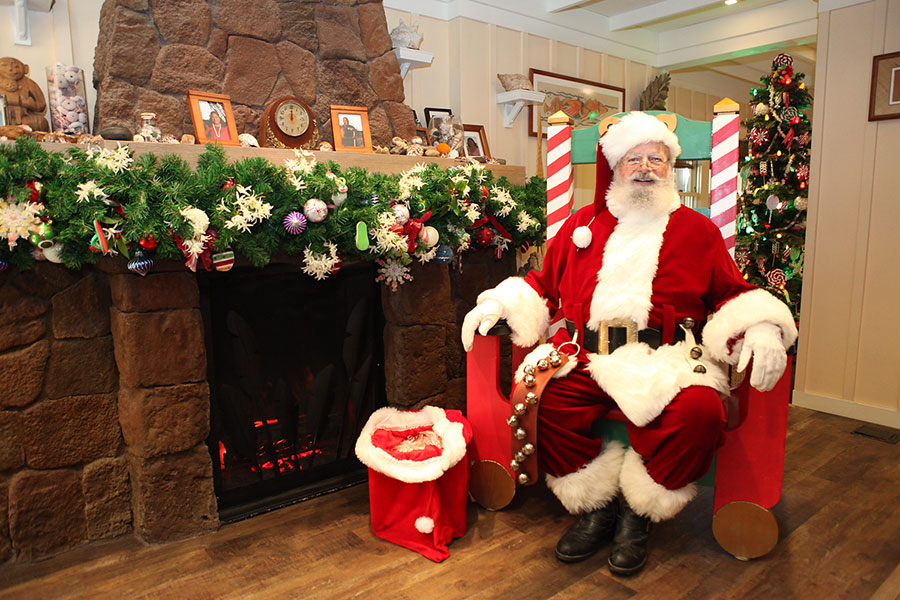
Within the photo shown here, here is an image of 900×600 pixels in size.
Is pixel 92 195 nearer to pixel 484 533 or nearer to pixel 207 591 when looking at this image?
pixel 207 591

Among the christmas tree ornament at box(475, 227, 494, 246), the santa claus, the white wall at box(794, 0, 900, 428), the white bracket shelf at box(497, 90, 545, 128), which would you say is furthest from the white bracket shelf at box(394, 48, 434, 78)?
the white wall at box(794, 0, 900, 428)

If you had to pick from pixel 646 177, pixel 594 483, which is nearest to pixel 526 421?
pixel 594 483

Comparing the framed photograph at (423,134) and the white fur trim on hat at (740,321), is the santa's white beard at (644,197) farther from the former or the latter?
the framed photograph at (423,134)

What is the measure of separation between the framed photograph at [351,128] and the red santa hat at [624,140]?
2.98 feet

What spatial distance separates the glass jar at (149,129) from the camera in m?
1.92

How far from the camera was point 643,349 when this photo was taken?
1883 mm

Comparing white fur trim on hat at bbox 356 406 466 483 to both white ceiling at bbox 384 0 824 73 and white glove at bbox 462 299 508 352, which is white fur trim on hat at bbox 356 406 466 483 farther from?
white ceiling at bbox 384 0 824 73

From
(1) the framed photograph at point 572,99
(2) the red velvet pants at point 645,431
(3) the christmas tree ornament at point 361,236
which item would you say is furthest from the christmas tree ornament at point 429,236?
(1) the framed photograph at point 572,99

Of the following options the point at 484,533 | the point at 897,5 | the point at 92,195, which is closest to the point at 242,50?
the point at 92,195

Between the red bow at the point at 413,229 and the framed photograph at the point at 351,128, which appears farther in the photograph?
the framed photograph at the point at 351,128

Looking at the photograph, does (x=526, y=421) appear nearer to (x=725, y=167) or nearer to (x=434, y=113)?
(x=725, y=167)

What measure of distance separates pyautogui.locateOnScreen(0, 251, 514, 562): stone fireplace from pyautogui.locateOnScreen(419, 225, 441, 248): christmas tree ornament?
77cm

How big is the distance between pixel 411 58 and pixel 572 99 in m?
1.41

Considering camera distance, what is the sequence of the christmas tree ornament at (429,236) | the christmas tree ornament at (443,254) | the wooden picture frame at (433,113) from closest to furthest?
the christmas tree ornament at (429,236), the christmas tree ornament at (443,254), the wooden picture frame at (433,113)
